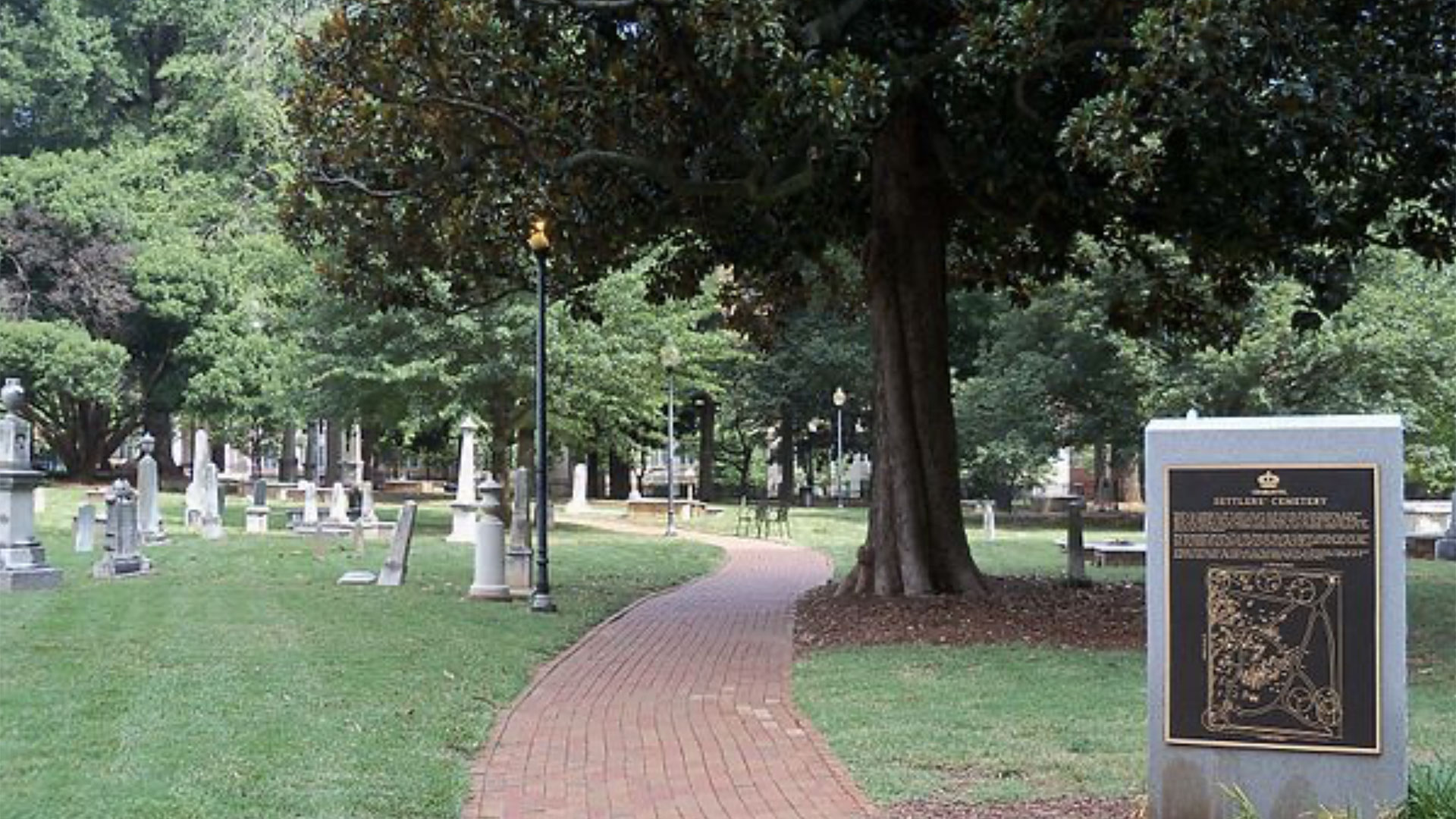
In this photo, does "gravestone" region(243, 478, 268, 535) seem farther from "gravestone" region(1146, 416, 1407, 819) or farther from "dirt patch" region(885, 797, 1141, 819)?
"gravestone" region(1146, 416, 1407, 819)

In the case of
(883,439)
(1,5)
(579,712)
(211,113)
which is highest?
(1,5)

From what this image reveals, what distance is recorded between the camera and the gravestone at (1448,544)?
82.0 feet

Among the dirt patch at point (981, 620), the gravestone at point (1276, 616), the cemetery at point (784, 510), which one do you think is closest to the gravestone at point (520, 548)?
the cemetery at point (784, 510)

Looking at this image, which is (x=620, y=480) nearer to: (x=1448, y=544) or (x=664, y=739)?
(x=1448, y=544)

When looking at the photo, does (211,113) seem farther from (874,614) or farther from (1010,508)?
(874,614)

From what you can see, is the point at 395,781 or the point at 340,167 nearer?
the point at 395,781

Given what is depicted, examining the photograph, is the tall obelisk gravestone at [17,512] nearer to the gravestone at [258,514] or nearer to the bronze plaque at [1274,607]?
the gravestone at [258,514]

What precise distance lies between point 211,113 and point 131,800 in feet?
156

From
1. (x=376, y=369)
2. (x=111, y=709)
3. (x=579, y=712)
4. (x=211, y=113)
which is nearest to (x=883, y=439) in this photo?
(x=579, y=712)

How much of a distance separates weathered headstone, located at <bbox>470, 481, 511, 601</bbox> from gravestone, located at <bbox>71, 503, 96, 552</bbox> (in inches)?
345

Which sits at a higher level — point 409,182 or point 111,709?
point 409,182

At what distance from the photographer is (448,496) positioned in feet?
180

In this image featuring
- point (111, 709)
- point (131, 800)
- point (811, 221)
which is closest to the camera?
point (131, 800)

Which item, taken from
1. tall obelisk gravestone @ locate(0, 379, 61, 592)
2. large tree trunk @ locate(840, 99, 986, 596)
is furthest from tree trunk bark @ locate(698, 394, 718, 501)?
tall obelisk gravestone @ locate(0, 379, 61, 592)
